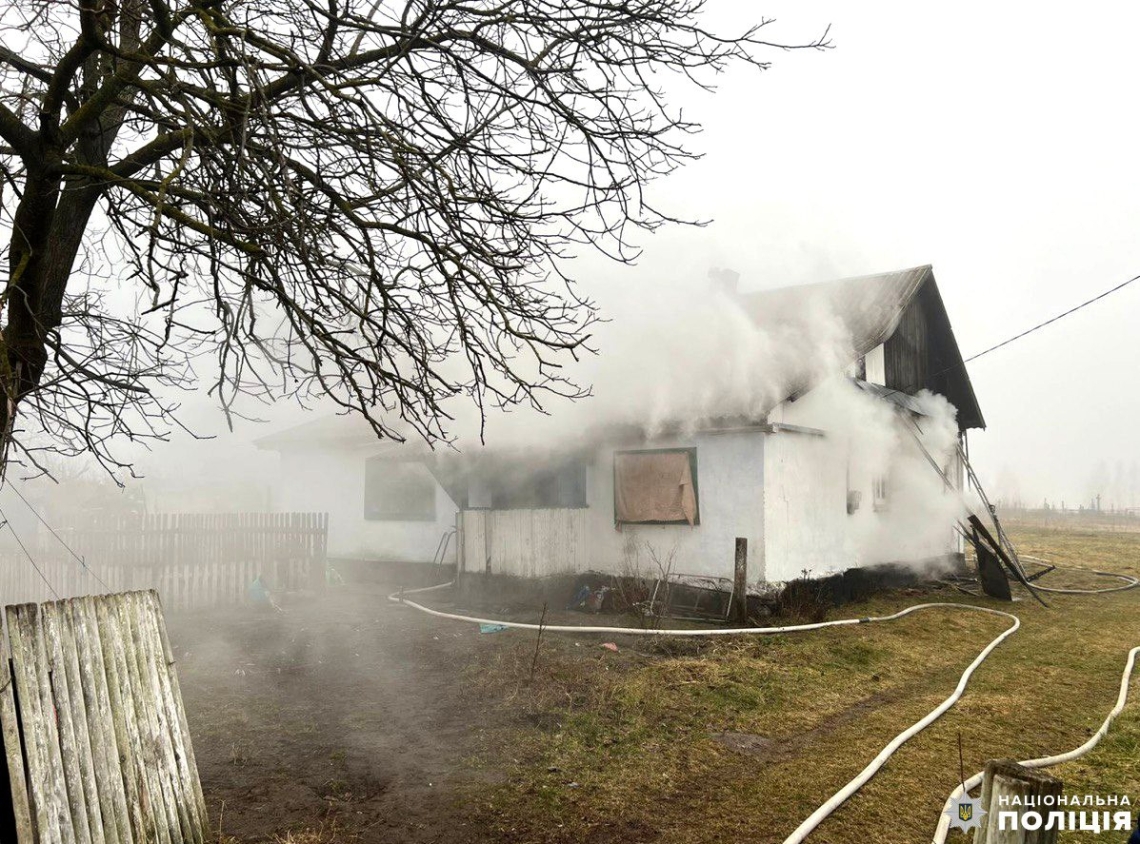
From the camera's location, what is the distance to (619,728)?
6.16m

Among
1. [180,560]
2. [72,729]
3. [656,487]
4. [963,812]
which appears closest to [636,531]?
[656,487]

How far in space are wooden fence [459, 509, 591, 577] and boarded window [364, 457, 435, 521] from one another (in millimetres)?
3550

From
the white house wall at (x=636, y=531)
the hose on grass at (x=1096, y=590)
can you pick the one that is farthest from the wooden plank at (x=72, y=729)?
the hose on grass at (x=1096, y=590)

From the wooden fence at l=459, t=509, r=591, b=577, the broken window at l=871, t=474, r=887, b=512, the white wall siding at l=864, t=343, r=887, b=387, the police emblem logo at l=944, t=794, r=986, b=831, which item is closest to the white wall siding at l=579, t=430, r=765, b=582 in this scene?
the wooden fence at l=459, t=509, r=591, b=577

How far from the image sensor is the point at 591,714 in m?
6.47

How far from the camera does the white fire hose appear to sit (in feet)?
14.3

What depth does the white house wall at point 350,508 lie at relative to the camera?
16.4 meters

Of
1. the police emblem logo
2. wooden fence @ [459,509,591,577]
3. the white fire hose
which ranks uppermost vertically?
wooden fence @ [459,509,591,577]

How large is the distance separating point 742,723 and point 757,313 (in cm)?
1069

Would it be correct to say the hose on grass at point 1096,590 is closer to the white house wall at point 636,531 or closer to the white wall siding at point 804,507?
the white wall siding at point 804,507

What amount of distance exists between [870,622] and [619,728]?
20.0 ft

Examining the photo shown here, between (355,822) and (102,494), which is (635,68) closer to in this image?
(355,822)

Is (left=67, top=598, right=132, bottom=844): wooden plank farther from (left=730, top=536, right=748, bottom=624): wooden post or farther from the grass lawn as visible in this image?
(left=730, top=536, right=748, bottom=624): wooden post

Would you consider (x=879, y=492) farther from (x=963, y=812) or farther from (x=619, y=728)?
(x=963, y=812)
